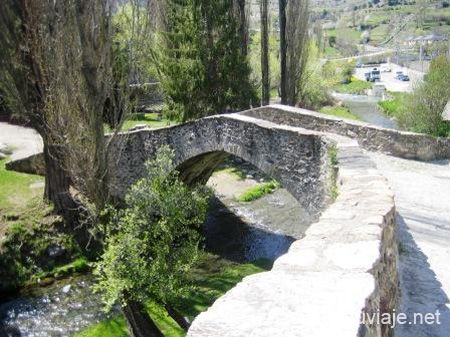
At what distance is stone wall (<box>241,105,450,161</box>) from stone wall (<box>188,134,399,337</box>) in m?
8.23

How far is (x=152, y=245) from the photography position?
9.05 m

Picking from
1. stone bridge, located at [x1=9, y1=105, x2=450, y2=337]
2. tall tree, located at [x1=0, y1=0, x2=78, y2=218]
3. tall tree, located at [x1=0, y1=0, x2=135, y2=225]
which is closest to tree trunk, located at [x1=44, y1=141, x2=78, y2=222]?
tall tree, located at [x1=0, y1=0, x2=78, y2=218]

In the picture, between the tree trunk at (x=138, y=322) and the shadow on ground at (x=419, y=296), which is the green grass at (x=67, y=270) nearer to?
the tree trunk at (x=138, y=322)

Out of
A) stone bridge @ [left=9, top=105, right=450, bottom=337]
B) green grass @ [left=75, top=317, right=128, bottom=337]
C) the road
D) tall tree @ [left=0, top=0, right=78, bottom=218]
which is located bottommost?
green grass @ [left=75, top=317, right=128, bottom=337]

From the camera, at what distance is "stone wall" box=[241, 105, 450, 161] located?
12.0m

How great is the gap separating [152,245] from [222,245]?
5.06 meters

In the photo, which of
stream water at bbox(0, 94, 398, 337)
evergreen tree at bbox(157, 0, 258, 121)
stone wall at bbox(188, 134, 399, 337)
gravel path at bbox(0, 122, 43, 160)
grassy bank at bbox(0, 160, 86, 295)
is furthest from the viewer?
evergreen tree at bbox(157, 0, 258, 121)

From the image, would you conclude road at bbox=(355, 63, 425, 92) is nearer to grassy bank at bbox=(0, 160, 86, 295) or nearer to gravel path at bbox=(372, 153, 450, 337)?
gravel path at bbox=(372, 153, 450, 337)

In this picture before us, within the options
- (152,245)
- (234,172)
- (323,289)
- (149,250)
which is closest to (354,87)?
(234,172)

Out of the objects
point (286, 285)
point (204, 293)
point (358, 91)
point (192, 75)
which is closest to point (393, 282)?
point (286, 285)

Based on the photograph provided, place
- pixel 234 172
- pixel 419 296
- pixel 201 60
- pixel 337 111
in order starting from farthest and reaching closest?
pixel 337 111, pixel 234 172, pixel 201 60, pixel 419 296

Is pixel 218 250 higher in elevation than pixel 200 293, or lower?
lower

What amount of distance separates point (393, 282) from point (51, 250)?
10.5 m

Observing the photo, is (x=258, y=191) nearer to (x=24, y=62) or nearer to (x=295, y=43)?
(x=295, y=43)
